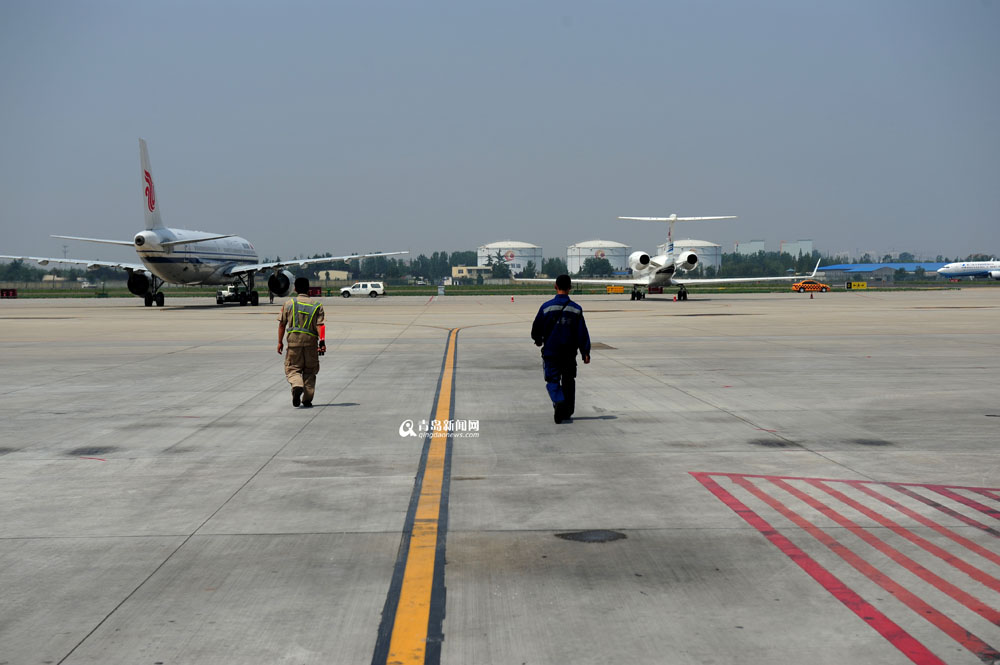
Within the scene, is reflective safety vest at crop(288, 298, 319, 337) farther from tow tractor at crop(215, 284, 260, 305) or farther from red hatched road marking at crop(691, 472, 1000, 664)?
tow tractor at crop(215, 284, 260, 305)

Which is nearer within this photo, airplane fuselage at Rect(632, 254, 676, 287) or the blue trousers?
the blue trousers

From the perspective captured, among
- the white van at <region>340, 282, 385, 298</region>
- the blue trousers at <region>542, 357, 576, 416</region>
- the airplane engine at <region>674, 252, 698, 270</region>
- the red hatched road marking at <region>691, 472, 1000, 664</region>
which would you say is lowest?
the white van at <region>340, 282, 385, 298</region>

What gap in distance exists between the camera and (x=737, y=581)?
557cm

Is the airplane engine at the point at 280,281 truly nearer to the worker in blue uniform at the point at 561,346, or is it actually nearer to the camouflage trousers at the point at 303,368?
the camouflage trousers at the point at 303,368

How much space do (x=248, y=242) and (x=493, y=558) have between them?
2468 inches

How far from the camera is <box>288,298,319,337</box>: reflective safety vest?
13.9 metres

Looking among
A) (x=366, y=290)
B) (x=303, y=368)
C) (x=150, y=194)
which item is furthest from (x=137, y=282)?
(x=303, y=368)

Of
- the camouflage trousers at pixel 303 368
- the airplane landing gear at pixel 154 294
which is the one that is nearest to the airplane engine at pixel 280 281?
the airplane landing gear at pixel 154 294

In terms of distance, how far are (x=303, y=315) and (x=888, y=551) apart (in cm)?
954

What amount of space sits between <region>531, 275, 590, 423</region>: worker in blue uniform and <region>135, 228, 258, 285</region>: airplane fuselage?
144 ft

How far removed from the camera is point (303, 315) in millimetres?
13914

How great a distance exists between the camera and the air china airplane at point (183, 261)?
52906 millimetres

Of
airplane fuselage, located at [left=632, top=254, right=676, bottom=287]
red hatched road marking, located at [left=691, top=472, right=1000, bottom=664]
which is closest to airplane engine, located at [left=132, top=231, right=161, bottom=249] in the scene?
airplane fuselage, located at [left=632, top=254, right=676, bottom=287]

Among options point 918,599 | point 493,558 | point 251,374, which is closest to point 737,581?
point 918,599
